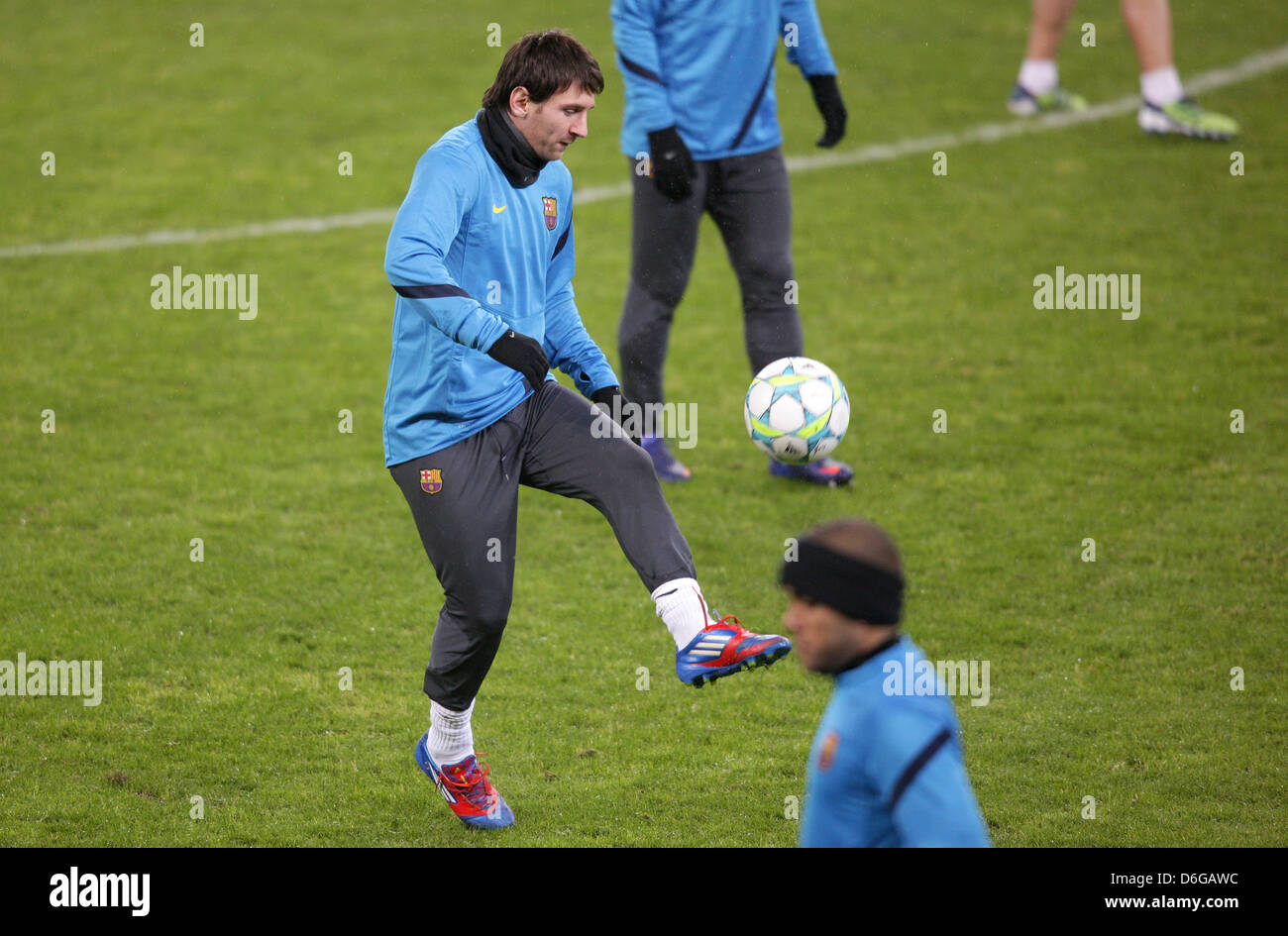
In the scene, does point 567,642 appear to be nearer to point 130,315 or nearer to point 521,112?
point 521,112

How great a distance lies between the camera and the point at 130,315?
984 centimetres

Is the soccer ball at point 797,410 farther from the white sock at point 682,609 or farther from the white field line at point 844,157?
the white field line at point 844,157

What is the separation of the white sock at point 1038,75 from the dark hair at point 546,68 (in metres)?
9.21

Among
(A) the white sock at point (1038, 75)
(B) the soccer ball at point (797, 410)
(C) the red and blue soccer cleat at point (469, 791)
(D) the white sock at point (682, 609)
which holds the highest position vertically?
(A) the white sock at point (1038, 75)

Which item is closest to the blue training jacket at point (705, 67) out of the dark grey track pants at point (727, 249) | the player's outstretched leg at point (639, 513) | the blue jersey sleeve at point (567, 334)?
the dark grey track pants at point (727, 249)

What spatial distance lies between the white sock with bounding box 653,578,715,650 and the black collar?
1452mm

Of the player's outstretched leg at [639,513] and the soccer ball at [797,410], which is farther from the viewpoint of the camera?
the soccer ball at [797,410]

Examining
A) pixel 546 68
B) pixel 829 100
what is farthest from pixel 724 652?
pixel 829 100

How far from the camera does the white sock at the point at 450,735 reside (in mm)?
4832

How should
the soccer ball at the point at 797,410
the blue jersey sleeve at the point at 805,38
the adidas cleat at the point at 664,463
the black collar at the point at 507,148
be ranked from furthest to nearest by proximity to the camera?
the adidas cleat at the point at 664,463
the blue jersey sleeve at the point at 805,38
the soccer ball at the point at 797,410
the black collar at the point at 507,148

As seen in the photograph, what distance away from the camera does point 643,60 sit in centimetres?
714

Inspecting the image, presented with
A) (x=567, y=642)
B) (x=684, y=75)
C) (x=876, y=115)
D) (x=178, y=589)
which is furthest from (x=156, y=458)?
(x=876, y=115)

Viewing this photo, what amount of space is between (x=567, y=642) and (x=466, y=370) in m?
2.04

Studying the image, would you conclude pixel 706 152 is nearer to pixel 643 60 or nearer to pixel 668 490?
pixel 643 60
